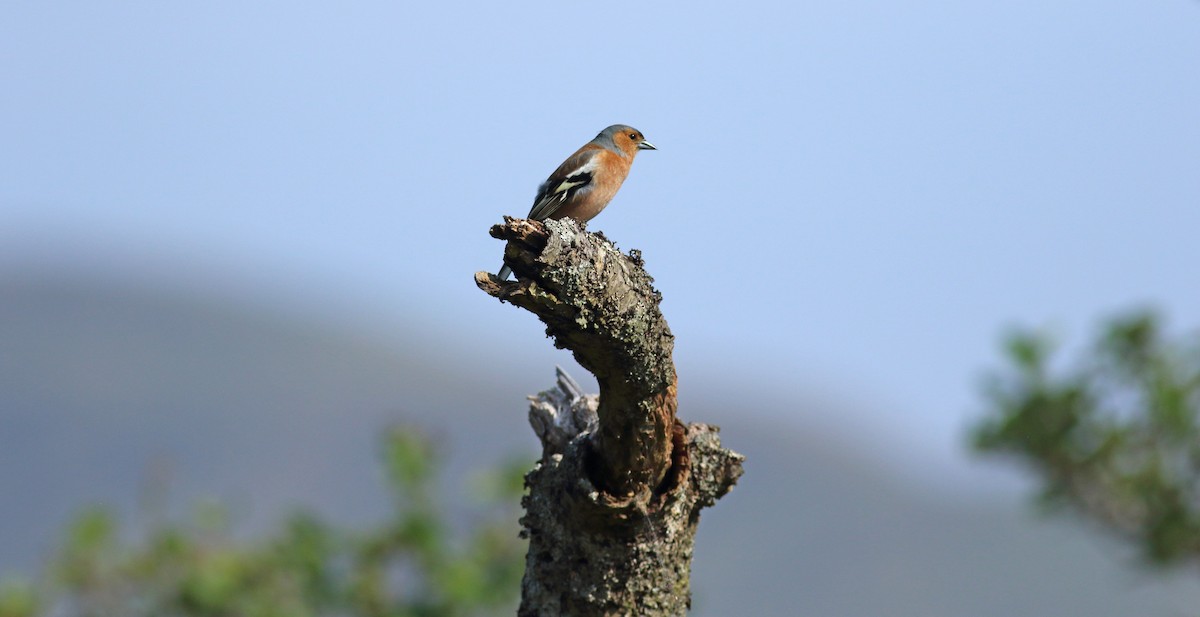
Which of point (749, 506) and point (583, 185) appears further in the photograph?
point (749, 506)

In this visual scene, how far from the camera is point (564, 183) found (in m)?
9.55

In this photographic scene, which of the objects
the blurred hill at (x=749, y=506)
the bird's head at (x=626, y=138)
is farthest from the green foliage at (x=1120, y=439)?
the blurred hill at (x=749, y=506)

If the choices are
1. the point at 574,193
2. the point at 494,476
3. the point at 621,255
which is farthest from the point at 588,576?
the point at 494,476

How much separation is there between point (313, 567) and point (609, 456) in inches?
249

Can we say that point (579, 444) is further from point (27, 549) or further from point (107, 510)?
point (27, 549)

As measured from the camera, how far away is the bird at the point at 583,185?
9.49 metres

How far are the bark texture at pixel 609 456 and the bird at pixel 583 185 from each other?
8.45ft

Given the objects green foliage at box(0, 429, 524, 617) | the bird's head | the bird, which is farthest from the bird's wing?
green foliage at box(0, 429, 524, 617)

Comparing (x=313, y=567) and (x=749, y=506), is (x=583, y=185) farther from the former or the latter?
(x=749, y=506)

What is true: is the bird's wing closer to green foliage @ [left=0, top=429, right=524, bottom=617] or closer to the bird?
the bird

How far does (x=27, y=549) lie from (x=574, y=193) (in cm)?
15047

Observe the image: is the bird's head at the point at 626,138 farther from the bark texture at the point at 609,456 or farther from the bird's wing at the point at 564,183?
the bark texture at the point at 609,456

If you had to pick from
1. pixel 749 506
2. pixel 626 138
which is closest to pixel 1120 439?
pixel 626 138

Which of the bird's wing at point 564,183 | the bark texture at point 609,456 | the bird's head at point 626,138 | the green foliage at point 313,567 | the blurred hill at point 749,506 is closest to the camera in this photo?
the bark texture at point 609,456
